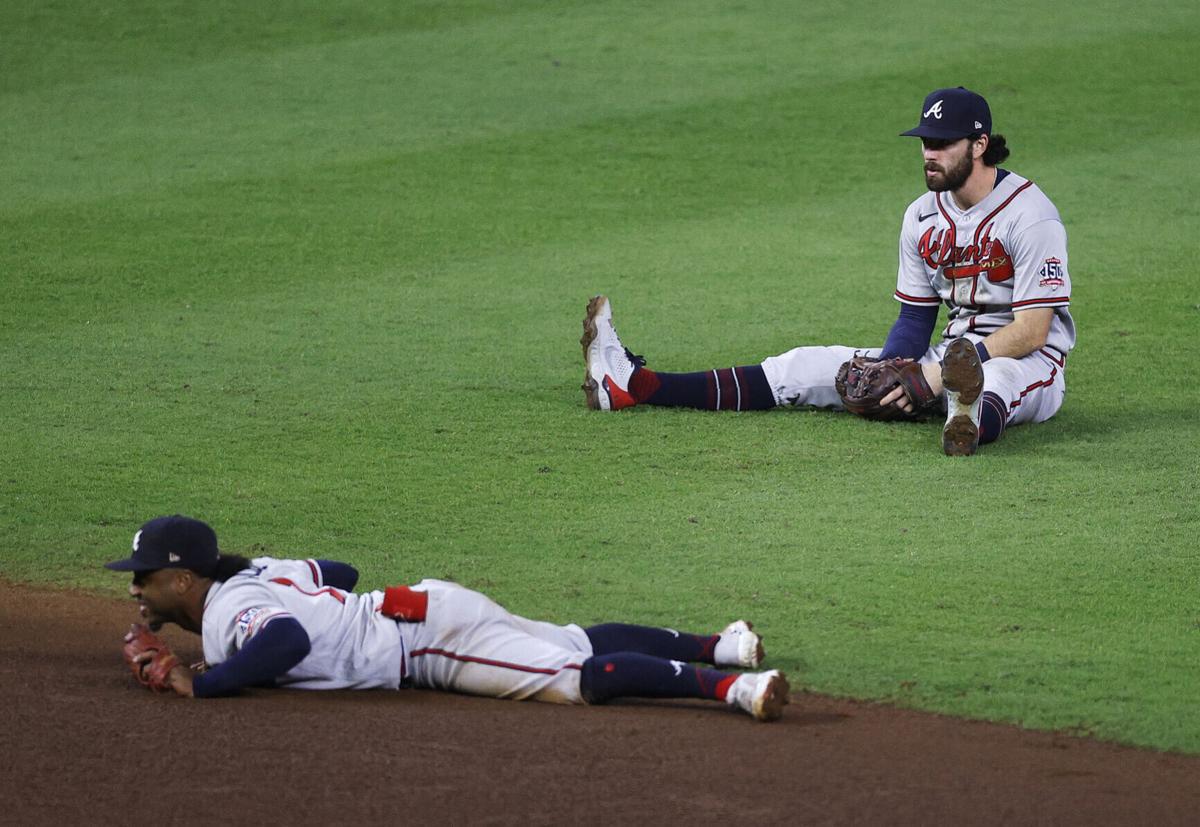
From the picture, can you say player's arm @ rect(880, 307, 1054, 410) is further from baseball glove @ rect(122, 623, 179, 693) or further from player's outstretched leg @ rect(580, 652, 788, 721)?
baseball glove @ rect(122, 623, 179, 693)

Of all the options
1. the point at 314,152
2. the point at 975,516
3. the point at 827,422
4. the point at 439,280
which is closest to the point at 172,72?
the point at 314,152

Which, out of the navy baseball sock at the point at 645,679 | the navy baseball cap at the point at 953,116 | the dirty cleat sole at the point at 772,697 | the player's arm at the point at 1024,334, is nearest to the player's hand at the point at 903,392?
the player's arm at the point at 1024,334

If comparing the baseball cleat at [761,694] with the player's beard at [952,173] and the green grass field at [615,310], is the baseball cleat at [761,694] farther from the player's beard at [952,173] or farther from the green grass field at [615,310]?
the player's beard at [952,173]

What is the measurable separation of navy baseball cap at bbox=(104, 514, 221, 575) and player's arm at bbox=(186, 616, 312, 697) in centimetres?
27

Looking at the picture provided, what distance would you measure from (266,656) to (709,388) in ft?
11.3

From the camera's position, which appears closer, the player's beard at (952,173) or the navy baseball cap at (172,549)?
the navy baseball cap at (172,549)

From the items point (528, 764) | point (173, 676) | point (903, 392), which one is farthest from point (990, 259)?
point (173, 676)

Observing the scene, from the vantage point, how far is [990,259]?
7141mm

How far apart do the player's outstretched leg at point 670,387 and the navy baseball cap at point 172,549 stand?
3.07 m

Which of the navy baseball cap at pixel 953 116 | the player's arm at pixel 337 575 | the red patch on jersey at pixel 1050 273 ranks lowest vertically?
the player's arm at pixel 337 575

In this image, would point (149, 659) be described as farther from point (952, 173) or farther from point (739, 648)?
point (952, 173)

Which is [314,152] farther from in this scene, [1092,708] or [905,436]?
[1092,708]

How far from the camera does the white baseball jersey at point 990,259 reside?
23.0ft

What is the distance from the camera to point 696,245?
10711 mm
